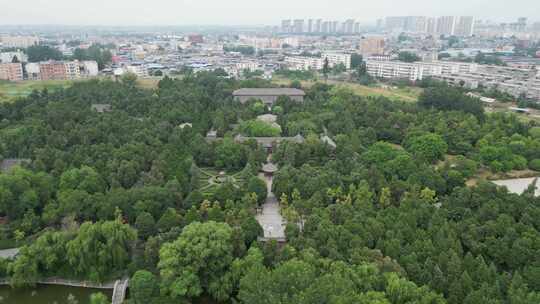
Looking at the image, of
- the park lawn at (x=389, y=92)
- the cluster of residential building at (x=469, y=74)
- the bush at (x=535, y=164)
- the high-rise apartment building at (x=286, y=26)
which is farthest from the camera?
the high-rise apartment building at (x=286, y=26)

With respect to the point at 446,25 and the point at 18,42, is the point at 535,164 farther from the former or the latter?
the point at 446,25

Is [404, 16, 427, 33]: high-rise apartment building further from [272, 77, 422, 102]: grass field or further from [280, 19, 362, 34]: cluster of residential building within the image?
[272, 77, 422, 102]: grass field

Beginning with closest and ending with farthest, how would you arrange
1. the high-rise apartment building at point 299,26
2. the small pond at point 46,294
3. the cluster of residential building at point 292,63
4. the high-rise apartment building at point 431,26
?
1. the small pond at point 46,294
2. the cluster of residential building at point 292,63
3. the high-rise apartment building at point 431,26
4. the high-rise apartment building at point 299,26

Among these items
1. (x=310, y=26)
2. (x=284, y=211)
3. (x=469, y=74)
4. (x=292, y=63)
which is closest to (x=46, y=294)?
(x=284, y=211)

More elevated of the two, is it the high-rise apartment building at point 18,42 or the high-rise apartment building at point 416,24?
the high-rise apartment building at point 416,24

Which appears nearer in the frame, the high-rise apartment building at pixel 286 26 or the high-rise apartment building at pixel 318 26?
the high-rise apartment building at pixel 318 26

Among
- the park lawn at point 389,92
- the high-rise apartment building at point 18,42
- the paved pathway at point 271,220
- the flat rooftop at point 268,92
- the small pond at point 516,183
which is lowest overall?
the paved pathway at point 271,220

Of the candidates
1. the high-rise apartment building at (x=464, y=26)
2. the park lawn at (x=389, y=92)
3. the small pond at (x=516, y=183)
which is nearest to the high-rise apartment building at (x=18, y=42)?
the park lawn at (x=389, y=92)

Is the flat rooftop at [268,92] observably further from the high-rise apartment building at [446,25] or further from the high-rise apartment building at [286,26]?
the high-rise apartment building at [286,26]
